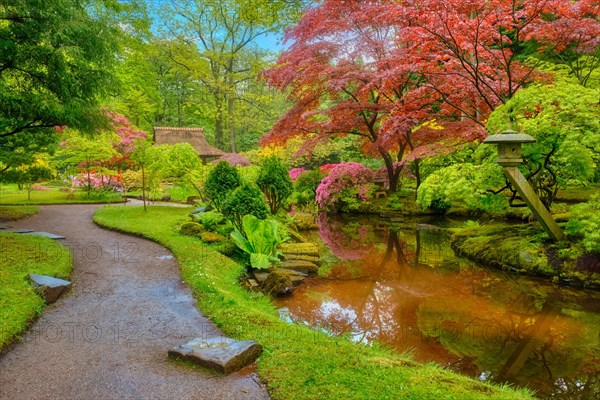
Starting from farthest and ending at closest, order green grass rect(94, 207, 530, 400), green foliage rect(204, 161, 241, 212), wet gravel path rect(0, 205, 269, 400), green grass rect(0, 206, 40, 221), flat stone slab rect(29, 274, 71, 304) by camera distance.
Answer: green grass rect(0, 206, 40, 221) < green foliage rect(204, 161, 241, 212) < flat stone slab rect(29, 274, 71, 304) < wet gravel path rect(0, 205, 269, 400) < green grass rect(94, 207, 530, 400)

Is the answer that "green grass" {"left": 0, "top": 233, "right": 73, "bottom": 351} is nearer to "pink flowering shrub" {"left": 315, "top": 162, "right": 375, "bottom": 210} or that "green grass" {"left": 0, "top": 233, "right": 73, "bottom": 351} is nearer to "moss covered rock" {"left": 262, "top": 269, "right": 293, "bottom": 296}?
"moss covered rock" {"left": 262, "top": 269, "right": 293, "bottom": 296}

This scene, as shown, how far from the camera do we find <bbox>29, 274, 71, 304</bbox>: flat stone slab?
14.9ft

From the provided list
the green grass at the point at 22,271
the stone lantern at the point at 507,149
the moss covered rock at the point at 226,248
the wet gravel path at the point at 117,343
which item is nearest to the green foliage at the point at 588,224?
the stone lantern at the point at 507,149

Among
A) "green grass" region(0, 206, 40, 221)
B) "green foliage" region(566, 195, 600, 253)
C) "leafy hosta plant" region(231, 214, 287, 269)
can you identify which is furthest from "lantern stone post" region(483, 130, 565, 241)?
"green grass" region(0, 206, 40, 221)

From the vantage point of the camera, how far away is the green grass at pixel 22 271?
375 centimetres

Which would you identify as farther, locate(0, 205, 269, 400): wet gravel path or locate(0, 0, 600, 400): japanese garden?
locate(0, 0, 600, 400): japanese garden

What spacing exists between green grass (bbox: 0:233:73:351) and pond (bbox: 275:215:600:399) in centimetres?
290

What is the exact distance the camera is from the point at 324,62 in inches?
465

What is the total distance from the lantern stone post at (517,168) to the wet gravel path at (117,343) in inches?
180

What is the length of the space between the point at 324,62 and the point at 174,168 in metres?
5.48

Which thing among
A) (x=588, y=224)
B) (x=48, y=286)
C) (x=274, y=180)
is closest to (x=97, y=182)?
(x=274, y=180)

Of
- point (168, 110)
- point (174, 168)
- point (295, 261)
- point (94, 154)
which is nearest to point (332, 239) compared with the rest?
point (295, 261)

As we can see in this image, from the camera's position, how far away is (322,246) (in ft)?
30.8

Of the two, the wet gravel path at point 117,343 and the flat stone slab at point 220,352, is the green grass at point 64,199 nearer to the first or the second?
the wet gravel path at point 117,343
